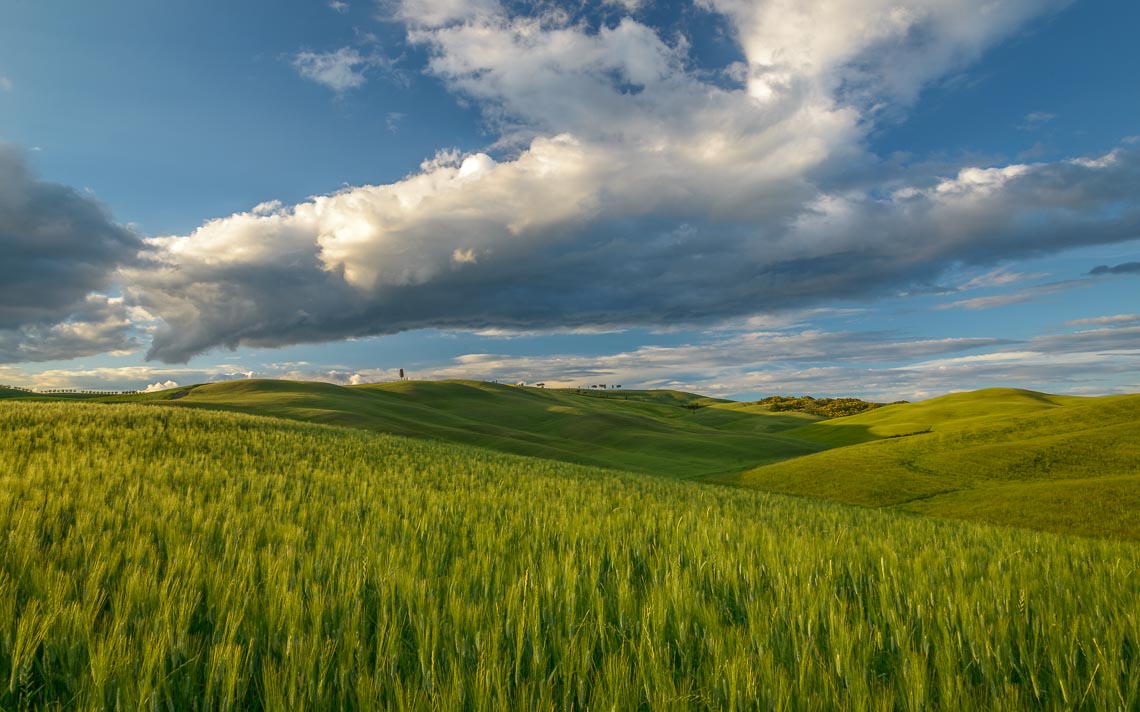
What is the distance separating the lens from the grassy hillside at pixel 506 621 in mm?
2332

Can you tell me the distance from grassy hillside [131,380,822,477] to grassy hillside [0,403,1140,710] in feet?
138

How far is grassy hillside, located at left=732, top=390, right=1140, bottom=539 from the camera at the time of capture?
24.6m

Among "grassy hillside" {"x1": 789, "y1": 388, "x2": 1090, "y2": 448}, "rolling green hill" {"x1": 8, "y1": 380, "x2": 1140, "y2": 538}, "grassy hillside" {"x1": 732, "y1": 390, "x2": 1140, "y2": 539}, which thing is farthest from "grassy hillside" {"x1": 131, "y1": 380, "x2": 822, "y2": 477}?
"grassy hillside" {"x1": 732, "y1": 390, "x2": 1140, "y2": 539}

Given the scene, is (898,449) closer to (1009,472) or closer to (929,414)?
(1009,472)

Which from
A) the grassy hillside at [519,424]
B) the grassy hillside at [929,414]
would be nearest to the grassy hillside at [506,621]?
the grassy hillside at [519,424]

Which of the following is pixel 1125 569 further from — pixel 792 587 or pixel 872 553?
pixel 792 587

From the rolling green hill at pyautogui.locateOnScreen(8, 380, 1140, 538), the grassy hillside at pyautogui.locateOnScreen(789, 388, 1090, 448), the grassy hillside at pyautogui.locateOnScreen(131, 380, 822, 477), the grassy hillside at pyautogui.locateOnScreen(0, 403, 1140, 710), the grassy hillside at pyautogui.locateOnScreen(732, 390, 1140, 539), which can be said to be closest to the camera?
the grassy hillside at pyautogui.locateOnScreen(0, 403, 1140, 710)

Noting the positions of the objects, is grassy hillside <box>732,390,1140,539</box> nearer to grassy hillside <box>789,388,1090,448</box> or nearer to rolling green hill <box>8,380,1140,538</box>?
rolling green hill <box>8,380,1140,538</box>

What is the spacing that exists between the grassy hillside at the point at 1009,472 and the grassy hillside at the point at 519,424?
38.1 ft

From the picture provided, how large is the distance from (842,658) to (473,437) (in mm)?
58824

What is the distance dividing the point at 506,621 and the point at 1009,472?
1680 inches

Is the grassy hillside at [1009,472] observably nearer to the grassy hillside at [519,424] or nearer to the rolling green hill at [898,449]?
the rolling green hill at [898,449]


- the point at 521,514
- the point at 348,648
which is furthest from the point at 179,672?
the point at 521,514

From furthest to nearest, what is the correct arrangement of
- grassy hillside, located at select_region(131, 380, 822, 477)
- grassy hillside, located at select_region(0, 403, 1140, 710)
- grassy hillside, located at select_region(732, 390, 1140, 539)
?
grassy hillside, located at select_region(131, 380, 822, 477) < grassy hillside, located at select_region(732, 390, 1140, 539) < grassy hillside, located at select_region(0, 403, 1140, 710)
